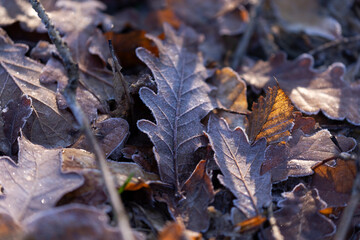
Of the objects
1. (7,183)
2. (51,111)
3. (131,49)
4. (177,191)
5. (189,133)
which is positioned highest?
(131,49)

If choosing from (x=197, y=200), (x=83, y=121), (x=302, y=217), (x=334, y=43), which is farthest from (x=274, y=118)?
(x=334, y=43)

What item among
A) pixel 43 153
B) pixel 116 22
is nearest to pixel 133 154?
pixel 43 153

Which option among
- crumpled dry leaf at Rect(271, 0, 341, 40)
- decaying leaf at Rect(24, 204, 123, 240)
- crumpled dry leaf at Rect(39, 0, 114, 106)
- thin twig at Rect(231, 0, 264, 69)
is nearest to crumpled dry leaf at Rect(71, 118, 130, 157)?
crumpled dry leaf at Rect(39, 0, 114, 106)

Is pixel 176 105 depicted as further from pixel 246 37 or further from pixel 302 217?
pixel 246 37

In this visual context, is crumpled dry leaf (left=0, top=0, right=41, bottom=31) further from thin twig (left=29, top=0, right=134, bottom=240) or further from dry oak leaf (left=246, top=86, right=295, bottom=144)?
dry oak leaf (left=246, top=86, right=295, bottom=144)

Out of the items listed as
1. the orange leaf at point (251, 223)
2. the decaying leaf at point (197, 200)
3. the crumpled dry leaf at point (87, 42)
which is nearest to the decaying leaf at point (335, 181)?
the orange leaf at point (251, 223)

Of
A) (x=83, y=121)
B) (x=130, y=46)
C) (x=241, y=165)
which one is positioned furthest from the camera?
(x=130, y=46)

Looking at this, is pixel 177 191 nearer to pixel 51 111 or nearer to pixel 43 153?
pixel 43 153
